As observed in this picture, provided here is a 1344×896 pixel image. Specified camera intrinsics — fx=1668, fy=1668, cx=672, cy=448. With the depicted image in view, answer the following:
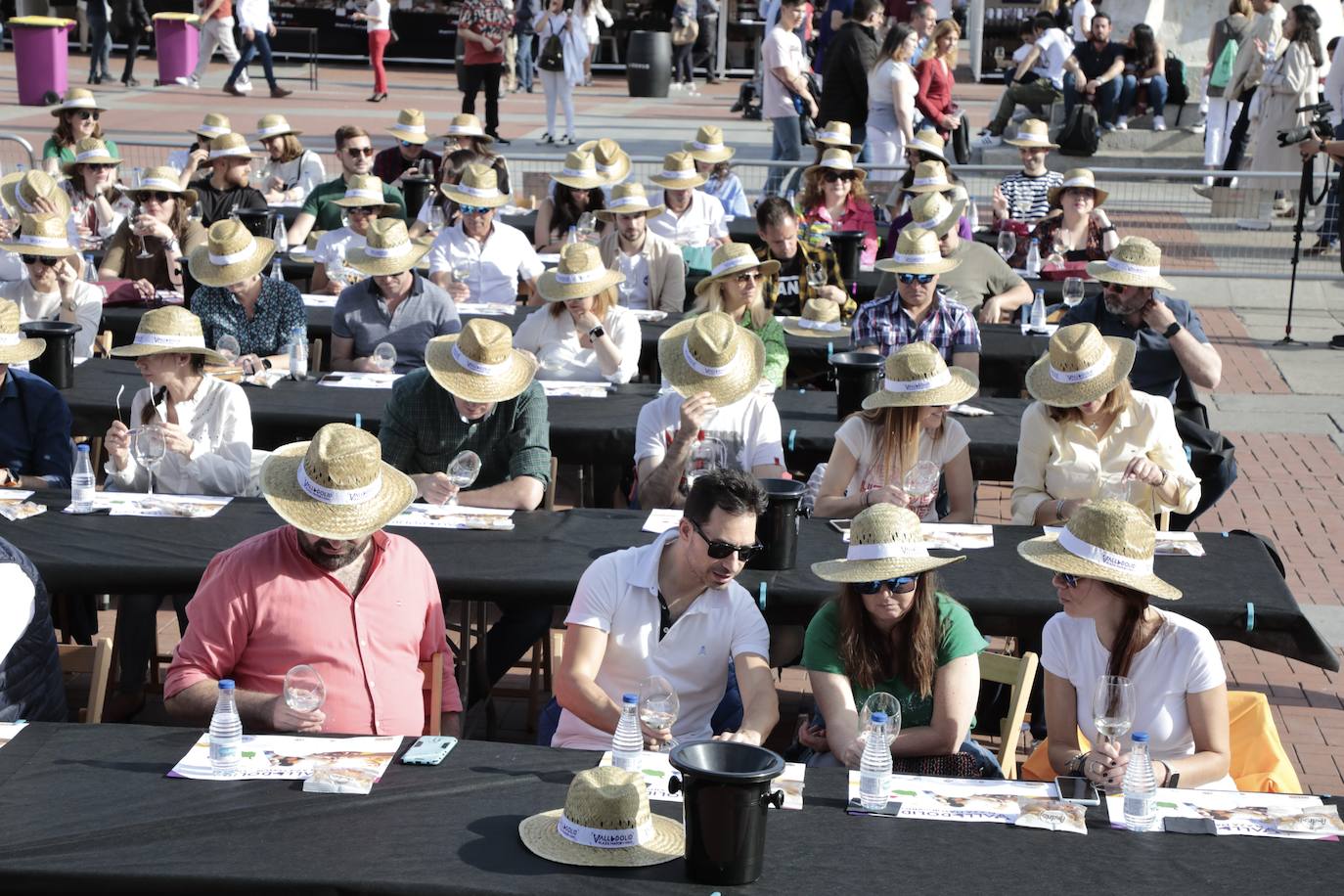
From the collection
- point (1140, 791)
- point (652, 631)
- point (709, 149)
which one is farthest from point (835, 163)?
point (1140, 791)

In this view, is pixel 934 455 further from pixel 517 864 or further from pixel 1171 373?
pixel 517 864

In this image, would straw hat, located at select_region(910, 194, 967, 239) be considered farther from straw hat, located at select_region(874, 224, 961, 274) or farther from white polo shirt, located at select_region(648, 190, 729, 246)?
white polo shirt, located at select_region(648, 190, 729, 246)

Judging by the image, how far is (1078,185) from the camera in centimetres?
1066

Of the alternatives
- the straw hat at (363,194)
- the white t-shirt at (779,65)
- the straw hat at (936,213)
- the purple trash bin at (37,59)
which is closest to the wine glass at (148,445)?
the straw hat at (363,194)

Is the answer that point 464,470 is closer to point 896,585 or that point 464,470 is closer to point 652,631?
point 652,631

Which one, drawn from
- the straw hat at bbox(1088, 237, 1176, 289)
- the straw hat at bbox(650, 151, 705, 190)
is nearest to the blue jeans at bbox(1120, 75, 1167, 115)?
the straw hat at bbox(650, 151, 705, 190)

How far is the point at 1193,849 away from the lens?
12.7 ft

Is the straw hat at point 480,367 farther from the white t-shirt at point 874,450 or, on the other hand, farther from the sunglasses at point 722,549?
the sunglasses at point 722,549

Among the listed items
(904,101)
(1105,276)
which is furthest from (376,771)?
(904,101)

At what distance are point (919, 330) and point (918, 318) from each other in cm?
6

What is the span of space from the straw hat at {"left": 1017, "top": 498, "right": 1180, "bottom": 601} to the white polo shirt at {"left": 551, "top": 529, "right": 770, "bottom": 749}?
92 centimetres

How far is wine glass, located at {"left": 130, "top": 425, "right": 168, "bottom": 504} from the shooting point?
6.32m

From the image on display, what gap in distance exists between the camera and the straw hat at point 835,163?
11445 mm

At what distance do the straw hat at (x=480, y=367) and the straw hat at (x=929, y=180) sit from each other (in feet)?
17.7
